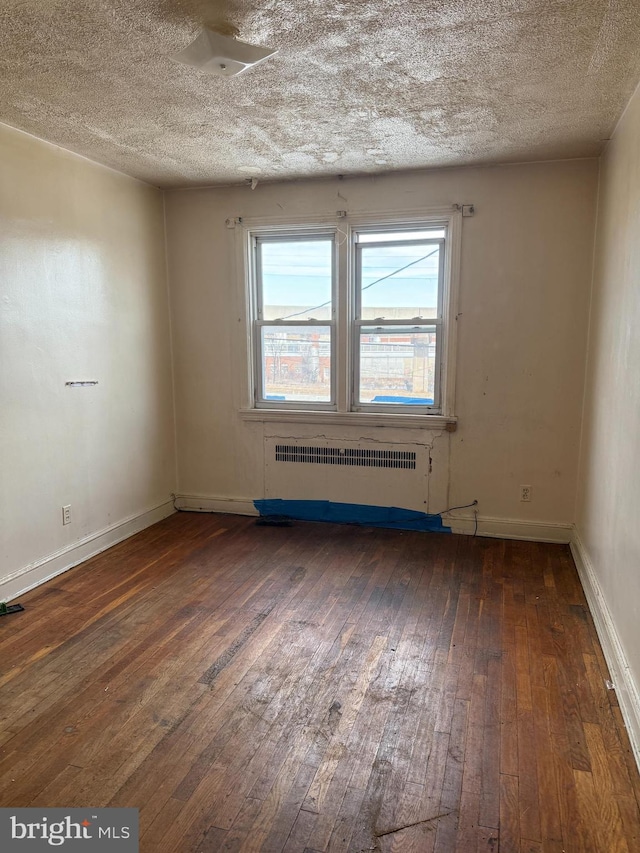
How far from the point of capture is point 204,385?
4422 millimetres

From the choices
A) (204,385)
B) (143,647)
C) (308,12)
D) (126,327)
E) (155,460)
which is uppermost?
(308,12)

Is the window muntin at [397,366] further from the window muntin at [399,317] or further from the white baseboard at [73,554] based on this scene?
the white baseboard at [73,554]

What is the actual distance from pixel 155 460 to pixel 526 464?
2.79 meters

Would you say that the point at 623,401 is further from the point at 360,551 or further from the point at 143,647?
the point at 143,647

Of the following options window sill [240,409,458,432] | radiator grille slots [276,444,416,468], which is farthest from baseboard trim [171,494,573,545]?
window sill [240,409,458,432]

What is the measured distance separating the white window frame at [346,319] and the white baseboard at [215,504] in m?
0.72

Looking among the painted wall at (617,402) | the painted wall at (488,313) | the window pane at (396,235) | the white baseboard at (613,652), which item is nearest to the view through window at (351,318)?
the window pane at (396,235)

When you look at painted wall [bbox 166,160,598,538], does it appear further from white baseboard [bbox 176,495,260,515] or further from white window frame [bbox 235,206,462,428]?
white baseboard [bbox 176,495,260,515]

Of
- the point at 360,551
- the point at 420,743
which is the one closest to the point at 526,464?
the point at 360,551

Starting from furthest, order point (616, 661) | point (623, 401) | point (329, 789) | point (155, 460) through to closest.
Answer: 1. point (155, 460)
2. point (623, 401)
3. point (616, 661)
4. point (329, 789)

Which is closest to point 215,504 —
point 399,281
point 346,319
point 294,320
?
point 294,320

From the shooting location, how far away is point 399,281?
4.00 m

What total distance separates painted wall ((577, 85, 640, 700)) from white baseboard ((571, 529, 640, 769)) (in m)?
0.03

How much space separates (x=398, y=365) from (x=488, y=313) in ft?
2.42
